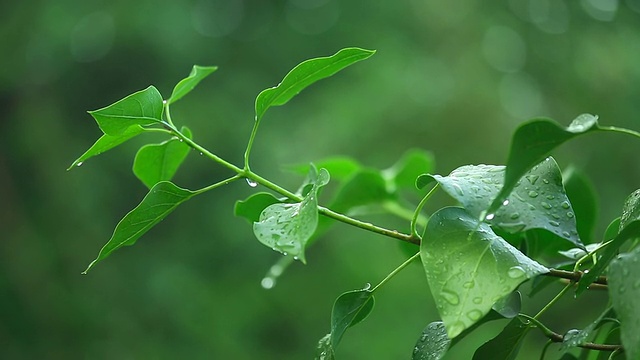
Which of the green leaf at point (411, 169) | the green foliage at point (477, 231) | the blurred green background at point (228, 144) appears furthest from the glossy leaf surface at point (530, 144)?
the blurred green background at point (228, 144)

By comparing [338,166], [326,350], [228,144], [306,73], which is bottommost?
[228,144]

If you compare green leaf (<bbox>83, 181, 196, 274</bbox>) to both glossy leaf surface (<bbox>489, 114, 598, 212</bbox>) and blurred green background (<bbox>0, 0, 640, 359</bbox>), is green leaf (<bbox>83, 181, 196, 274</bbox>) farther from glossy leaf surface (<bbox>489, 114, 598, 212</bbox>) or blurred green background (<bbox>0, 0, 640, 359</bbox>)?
blurred green background (<bbox>0, 0, 640, 359</bbox>)

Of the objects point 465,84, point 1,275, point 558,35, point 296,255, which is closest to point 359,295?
point 296,255

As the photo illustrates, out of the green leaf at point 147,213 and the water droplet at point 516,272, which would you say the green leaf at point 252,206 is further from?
the water droplet at point 516,272

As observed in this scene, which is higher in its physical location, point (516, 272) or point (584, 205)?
point (516, 272)

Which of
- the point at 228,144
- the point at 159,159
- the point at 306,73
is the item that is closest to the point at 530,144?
the point at 306,73

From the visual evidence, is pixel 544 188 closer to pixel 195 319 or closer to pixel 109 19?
pixel 195 319

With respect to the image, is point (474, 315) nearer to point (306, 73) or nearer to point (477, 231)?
point (477, 231)
